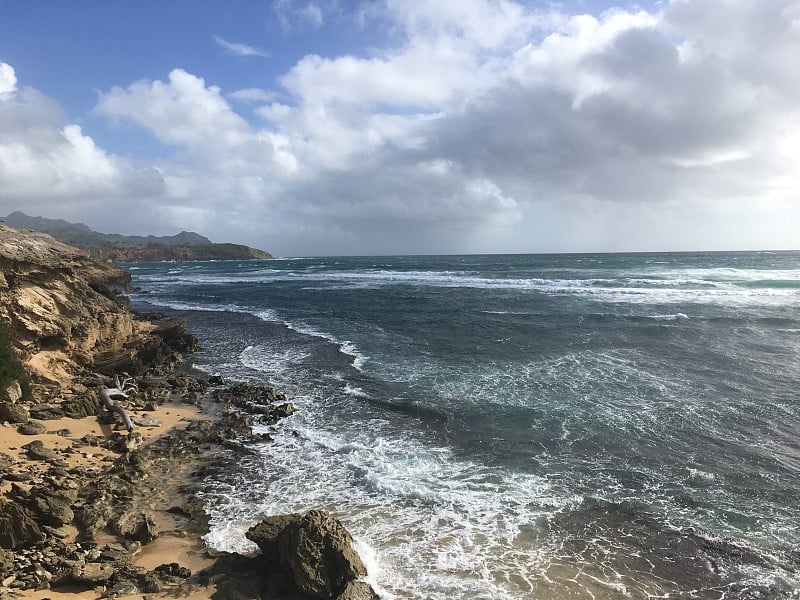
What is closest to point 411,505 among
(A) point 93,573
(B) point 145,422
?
(A) point 93,573

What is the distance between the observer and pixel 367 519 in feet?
31.9

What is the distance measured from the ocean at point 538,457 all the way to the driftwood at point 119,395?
4.07 m

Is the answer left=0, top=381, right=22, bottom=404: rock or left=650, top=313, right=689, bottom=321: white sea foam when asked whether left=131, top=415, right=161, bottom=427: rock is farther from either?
left=650, top=313, right=689, bottom=321: white sea foam

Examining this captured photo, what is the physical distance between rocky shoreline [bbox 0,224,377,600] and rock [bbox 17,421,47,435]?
0.04 m

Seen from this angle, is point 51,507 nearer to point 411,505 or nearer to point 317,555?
point 317,555

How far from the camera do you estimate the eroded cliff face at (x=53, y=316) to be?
15.6 m

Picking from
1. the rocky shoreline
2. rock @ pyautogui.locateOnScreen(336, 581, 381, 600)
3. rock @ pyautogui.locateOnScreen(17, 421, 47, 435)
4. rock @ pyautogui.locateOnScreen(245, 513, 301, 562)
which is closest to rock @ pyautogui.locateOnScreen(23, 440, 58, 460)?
the rocky shoreline

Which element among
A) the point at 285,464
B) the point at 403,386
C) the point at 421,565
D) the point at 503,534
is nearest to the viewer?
the point at 421,565

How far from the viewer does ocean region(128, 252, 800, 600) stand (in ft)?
27.6

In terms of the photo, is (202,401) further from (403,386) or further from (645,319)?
(645,319)

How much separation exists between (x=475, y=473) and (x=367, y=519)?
341 cm

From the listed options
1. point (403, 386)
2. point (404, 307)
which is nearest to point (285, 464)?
point (403, 386)

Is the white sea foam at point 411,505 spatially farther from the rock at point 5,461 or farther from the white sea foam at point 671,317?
the white sea foam at point 671,317

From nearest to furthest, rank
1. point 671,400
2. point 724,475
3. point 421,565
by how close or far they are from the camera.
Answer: point 421,565, point 724,475, point 671,400
